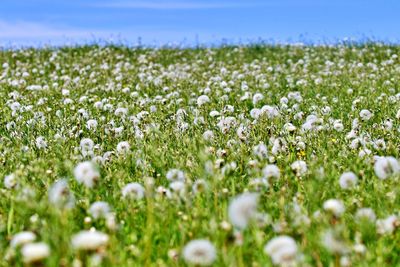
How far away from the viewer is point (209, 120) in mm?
7660

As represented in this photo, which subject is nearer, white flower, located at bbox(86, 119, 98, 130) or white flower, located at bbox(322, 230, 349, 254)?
white flower, located at bbox(322, 230, 349, 254)

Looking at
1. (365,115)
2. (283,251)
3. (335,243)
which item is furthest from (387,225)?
(365,115)

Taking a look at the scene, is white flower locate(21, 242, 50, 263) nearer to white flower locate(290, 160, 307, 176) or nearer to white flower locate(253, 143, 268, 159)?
white flower locate(253, 143, 268, 159)

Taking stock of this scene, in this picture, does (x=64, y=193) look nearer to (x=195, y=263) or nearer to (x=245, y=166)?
(x=195, y=263)

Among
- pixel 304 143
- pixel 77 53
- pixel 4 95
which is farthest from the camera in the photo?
pixel 77 53

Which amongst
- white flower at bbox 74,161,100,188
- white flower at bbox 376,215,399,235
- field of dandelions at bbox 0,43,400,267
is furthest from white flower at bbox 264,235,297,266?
white flower at bbox 74,161,100,188

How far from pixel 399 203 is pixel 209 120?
3.60 meters

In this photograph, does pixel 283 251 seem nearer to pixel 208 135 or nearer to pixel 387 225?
pixel 387 225

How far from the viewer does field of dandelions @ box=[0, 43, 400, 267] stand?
326 cm

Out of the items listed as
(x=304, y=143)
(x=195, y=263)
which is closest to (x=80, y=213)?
(x=195, y=263)

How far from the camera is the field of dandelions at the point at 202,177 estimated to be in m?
3.26

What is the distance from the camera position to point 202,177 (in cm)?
487

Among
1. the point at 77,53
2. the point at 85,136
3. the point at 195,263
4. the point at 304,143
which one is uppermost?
the point at 77,53

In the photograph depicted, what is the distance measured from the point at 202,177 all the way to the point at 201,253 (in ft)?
6.48
